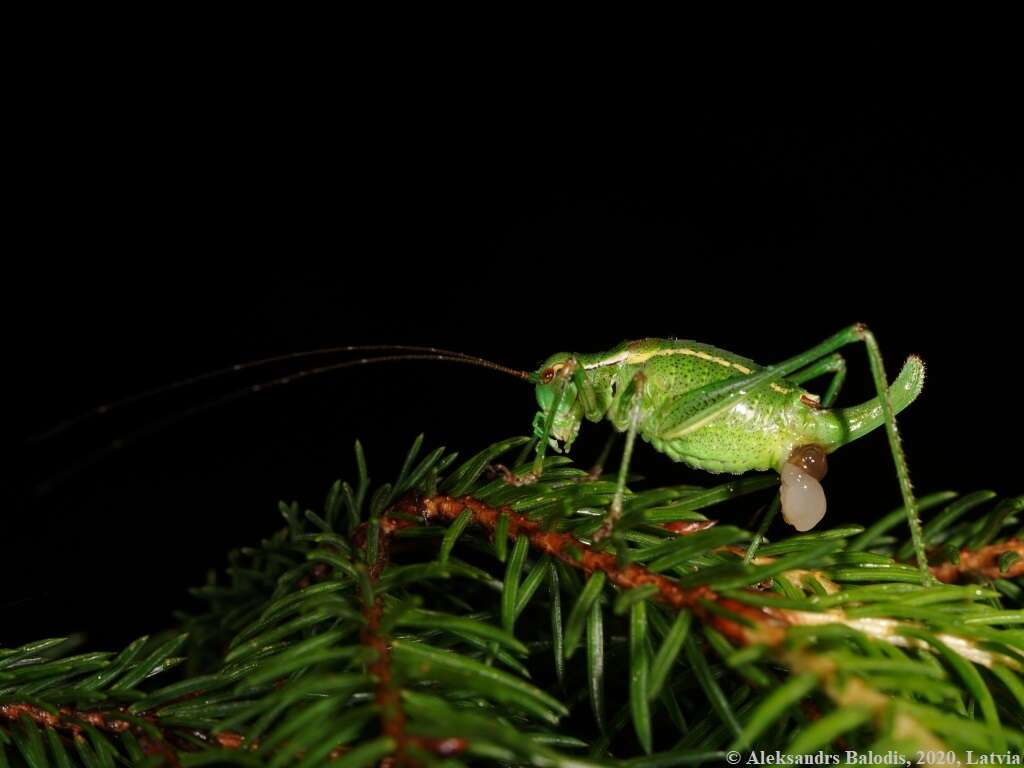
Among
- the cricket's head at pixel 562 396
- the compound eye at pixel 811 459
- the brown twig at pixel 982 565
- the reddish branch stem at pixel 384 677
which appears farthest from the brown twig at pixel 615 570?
the compound eye at pixel 811 459

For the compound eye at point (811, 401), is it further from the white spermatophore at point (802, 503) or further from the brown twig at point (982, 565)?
the brown twig at point (982, 565)

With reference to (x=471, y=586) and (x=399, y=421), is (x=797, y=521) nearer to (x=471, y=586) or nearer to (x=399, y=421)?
(x=471, y=586)

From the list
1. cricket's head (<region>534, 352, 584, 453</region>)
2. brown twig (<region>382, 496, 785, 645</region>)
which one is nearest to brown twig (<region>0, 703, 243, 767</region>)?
brown twig (<region>382, 496, 785, 645</region>)

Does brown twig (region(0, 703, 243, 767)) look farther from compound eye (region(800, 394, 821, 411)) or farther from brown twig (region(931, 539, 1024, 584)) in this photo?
compound eye (region(800, 394, 821, 411))

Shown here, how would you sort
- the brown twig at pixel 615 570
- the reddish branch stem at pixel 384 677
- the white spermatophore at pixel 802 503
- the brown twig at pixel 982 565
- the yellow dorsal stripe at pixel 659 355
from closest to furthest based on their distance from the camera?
the reddish branch stem at pixel 384 677, the brown twig at pixel 615 570, the brown twig at pixel 982 565, the white spermatophore at pixel 802 503, the yellow dorsal stripe at pixel 659 355

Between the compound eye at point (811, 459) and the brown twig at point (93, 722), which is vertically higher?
the brown twig at point (93, 722)

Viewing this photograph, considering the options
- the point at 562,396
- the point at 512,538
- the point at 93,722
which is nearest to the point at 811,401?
the point at 562,396
